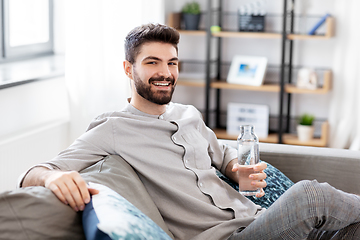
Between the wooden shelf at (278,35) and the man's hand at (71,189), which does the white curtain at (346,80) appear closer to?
the wooden shelf at (278,35)

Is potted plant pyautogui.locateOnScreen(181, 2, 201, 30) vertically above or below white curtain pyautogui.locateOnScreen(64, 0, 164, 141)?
above

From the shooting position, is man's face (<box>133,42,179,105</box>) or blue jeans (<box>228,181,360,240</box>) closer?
blue jeans (<box>228,181,360,240</box>)

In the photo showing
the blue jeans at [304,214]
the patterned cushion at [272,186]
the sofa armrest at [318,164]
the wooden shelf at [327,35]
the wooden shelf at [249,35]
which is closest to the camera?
the blue jeans at [304,214]

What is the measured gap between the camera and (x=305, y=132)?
376 centimetres

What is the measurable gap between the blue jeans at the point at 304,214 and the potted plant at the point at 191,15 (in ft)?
8.75

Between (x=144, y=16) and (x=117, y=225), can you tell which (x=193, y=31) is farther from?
(x=117, y=225)

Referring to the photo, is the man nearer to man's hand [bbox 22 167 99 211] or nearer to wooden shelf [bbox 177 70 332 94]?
man's hand [bbox 22 167 99 211]

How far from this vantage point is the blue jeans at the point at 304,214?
4.70ft

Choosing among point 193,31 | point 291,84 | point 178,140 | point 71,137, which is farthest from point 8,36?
point 291,84

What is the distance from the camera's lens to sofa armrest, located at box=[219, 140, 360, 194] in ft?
6.79

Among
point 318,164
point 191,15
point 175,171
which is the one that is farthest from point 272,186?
point 191,15

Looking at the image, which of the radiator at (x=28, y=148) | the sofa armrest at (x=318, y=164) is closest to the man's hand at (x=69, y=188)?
the sofa armrest at (x=318, y=164)

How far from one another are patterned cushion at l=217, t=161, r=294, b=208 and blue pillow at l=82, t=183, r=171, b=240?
2.38ft

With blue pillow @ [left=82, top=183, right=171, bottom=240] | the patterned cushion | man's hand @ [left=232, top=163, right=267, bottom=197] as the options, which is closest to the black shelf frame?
the patterned cushion
